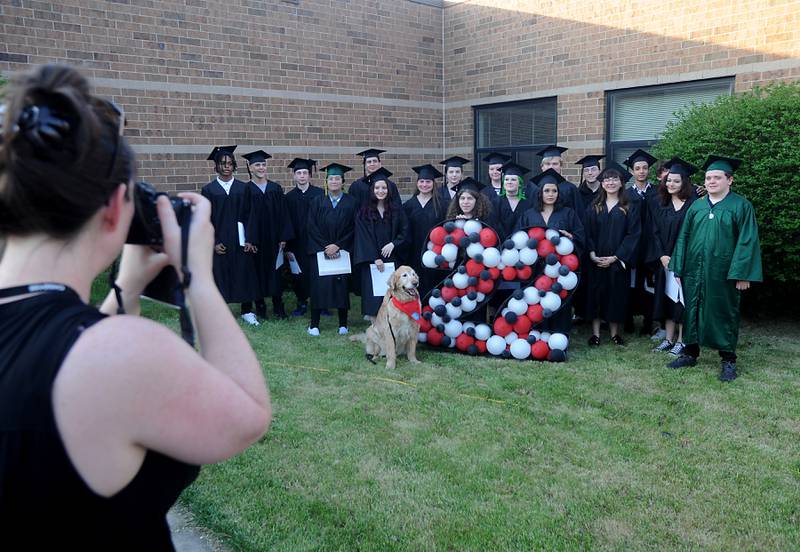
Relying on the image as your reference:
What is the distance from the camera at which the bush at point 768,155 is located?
7152 millimetres

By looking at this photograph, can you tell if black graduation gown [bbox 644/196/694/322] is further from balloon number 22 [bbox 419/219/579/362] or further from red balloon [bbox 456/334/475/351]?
red balloon [bbox 456/334/475/351]

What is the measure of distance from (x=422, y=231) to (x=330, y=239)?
3.89 feet

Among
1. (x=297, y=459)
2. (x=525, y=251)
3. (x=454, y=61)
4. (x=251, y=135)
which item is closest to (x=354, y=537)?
(x=297, y=459)

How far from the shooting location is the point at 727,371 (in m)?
6.15

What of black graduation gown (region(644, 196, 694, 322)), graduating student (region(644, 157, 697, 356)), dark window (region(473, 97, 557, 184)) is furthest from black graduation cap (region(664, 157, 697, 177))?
dark window (region(473, 97, 557, 184))

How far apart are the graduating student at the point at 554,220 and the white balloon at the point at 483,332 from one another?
0.60 meters

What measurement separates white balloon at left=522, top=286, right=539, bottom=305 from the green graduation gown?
1476 millimetres

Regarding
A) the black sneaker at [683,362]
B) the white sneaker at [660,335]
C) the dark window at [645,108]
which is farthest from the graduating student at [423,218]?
the dark window at [645,108]

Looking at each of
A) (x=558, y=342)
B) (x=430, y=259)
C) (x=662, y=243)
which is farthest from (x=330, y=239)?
(x=662, y=243)

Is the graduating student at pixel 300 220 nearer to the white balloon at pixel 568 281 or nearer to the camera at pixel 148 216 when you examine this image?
the white balloon at pixel 568 281

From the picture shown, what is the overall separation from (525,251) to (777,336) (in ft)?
11.4

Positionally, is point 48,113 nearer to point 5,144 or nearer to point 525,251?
point 5,144

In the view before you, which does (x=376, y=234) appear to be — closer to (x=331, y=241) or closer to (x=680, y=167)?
(x=331, y=241)

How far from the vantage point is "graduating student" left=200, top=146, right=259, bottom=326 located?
28.9 ft
